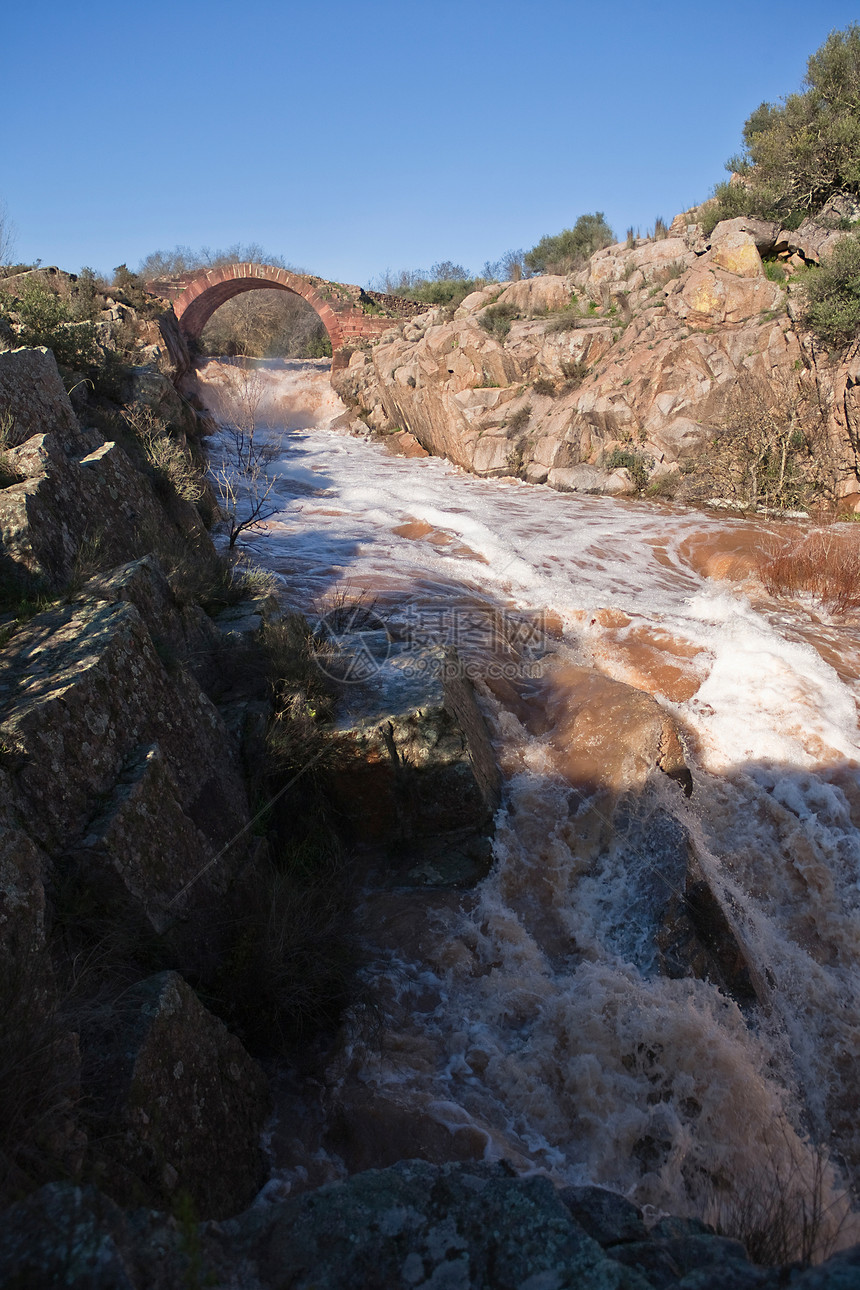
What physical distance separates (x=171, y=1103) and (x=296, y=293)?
1078 inches

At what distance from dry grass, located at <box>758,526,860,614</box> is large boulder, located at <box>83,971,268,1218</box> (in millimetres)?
8032

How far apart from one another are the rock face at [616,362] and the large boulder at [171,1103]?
44.9 ft

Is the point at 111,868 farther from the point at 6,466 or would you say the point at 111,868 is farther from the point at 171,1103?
the point at 6,466

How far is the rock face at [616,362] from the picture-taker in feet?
45.9

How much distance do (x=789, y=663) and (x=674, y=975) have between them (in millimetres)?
3901

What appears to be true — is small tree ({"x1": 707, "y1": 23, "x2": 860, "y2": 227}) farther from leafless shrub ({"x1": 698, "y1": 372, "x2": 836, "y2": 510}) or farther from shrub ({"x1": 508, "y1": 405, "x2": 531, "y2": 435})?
shrub ({"x1": 508, "y1": 405, "x2": 531, "y2": 435})

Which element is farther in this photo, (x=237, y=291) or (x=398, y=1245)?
(x=237, y=291)

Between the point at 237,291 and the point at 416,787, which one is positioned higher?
the point at 237,291

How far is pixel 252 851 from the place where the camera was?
154 inches

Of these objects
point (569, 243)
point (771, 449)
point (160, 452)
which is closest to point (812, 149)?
point (771, 449)

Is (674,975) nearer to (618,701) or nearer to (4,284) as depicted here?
(618,701)

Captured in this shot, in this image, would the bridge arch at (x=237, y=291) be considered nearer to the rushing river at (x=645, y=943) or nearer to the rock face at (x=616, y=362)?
the rock face at (x=616, y=362)

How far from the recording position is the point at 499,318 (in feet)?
62.0

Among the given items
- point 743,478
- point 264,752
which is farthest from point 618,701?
point 743,478
